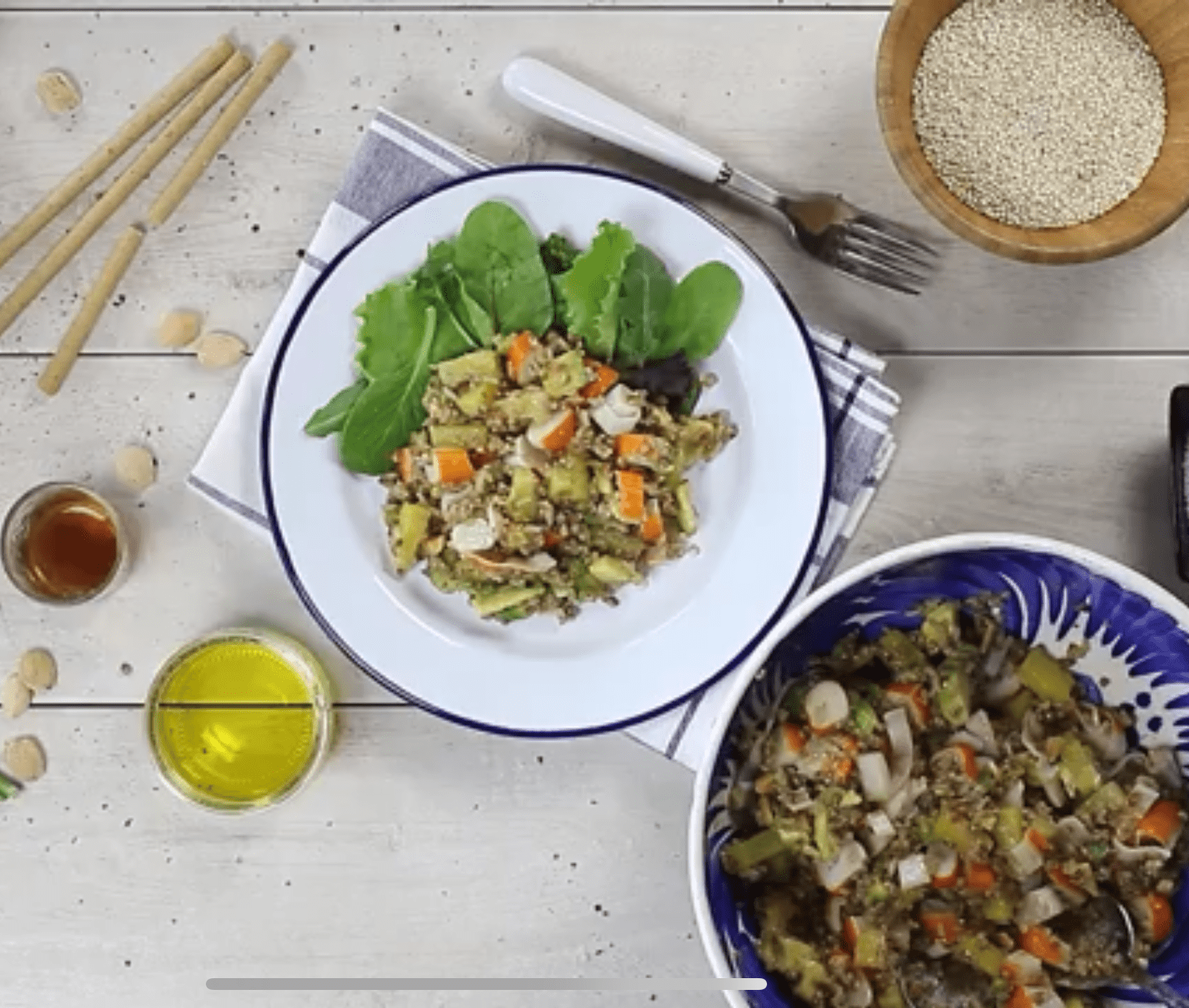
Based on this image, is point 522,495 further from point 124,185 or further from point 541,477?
point 124,185

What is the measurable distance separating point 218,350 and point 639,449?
1.42 ft

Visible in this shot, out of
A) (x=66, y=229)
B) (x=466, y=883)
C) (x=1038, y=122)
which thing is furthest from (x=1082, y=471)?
(x=66, y=229)

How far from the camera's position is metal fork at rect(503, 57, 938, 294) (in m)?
1.44

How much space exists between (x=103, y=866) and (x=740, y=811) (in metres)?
0.66

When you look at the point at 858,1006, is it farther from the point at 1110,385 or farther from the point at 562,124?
the point at 562,124

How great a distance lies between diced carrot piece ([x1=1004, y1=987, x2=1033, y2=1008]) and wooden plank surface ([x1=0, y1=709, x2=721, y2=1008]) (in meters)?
0.32

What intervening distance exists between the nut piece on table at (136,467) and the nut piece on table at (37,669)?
0.18 meters

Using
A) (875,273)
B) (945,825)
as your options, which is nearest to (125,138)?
(875,273)

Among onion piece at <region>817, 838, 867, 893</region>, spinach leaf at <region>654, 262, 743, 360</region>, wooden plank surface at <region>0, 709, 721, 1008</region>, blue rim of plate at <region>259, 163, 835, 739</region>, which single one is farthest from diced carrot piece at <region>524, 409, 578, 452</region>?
onion piece at <region>817, 838, 867, 893</region>

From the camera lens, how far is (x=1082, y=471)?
1.51 metres

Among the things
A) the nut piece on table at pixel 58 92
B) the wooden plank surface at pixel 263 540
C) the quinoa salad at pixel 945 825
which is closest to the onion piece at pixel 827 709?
the quinoa salad at pixel 945 825

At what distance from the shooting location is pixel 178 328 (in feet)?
4.93

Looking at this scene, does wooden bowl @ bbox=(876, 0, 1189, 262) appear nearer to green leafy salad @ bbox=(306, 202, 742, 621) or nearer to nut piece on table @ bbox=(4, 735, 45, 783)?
green leafy salad @ bbox=(306, 202, 742, 621)

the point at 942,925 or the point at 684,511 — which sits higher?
the point at 684,511
